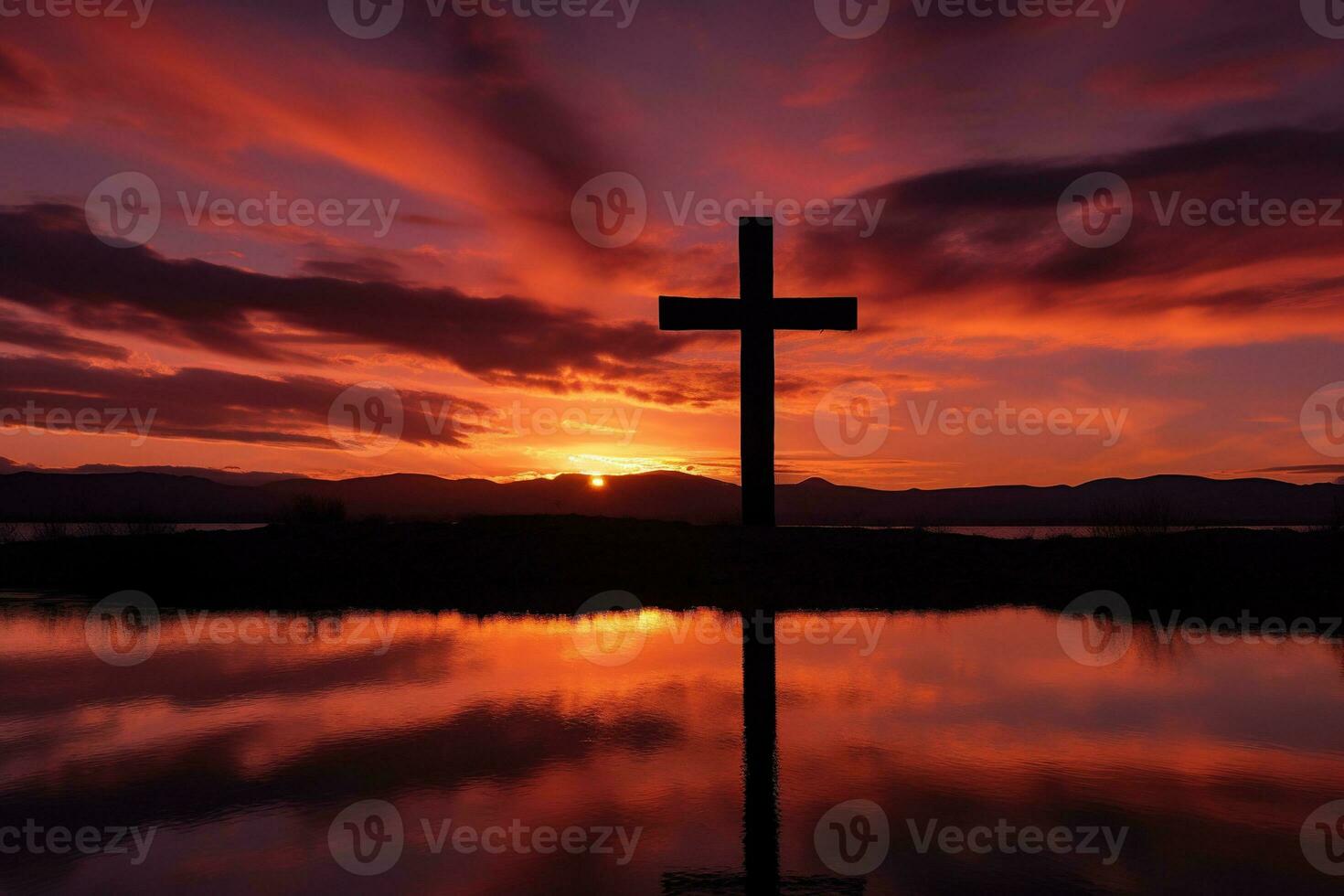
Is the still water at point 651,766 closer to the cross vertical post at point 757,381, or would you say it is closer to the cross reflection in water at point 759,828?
the cross reflection in water at point 759,828

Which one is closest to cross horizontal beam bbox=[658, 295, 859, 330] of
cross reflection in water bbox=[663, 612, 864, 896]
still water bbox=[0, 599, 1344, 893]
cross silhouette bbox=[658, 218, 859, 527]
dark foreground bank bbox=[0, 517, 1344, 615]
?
cross silhouette bbox=[658, 218, 859, 527]

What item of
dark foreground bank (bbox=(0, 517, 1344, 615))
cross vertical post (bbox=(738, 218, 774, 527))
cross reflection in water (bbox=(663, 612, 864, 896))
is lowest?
cross reflection in water (bbox=(663, 612, 864, 896))

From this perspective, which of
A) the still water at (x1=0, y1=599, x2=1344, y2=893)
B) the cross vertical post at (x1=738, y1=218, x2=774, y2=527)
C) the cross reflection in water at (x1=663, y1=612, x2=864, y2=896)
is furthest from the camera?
the cross vertical post at (x1=738, y1=218, x2=774, y2=527)

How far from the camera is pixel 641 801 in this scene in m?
5.48

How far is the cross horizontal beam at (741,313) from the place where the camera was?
19469mm

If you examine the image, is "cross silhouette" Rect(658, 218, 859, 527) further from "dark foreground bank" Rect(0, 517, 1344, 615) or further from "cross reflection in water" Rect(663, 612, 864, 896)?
"cross reflection in water" Rect(663, 612, 864, 896)

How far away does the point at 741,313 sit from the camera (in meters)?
19.5

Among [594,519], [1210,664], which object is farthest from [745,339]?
[1210,664]

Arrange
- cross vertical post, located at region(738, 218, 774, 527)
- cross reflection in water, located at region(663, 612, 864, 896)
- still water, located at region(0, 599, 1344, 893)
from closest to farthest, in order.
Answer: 1. cross reflection in water, located at region(663, 612, 864, 896)
2. still water, located at region(0, 599, 1344, 893)
3. cross vertical post, located at region(738, 218, 774, 527)

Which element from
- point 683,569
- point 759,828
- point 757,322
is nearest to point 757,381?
point 757,322

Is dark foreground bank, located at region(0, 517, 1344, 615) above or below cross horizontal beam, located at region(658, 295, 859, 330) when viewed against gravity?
below

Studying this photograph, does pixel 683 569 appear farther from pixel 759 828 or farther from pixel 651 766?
pixel 759 828

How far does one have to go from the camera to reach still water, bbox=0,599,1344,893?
4582mm

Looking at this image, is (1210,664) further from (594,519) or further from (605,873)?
(594,519)
